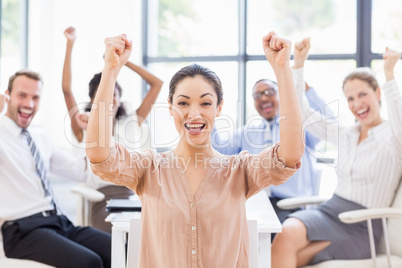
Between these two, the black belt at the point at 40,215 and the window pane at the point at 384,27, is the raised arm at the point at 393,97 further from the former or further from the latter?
the window pane at the point at 384,27

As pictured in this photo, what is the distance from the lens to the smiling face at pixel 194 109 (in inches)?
48.7

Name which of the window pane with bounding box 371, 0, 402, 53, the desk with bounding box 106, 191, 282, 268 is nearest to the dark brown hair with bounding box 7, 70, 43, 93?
the desk with bounding box 106, 191, 282, 268

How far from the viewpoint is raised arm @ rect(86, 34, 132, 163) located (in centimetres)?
110

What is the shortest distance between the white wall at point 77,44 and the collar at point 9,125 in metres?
2.19

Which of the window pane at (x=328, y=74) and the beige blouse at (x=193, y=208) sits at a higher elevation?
the window pane at (x=328, y=74)

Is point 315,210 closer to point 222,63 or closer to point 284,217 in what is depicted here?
point 284,217

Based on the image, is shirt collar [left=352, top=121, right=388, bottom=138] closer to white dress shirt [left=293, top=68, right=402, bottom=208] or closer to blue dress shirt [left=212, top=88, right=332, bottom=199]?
white dress shirt [left=293, top=68, right=402, bottom=208]

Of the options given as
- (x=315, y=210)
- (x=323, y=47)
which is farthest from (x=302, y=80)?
(x=323, y=47)

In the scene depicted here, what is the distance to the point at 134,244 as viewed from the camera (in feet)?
5.15

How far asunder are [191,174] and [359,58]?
11.6 feet

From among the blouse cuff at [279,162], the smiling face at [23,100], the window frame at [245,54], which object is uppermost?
the window frame at [245,54]

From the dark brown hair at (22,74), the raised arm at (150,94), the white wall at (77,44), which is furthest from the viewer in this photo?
the white wall at (77,44)

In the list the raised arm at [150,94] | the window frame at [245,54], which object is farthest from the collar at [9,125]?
the window frame at [245,54]

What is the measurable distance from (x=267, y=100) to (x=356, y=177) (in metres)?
0.79
